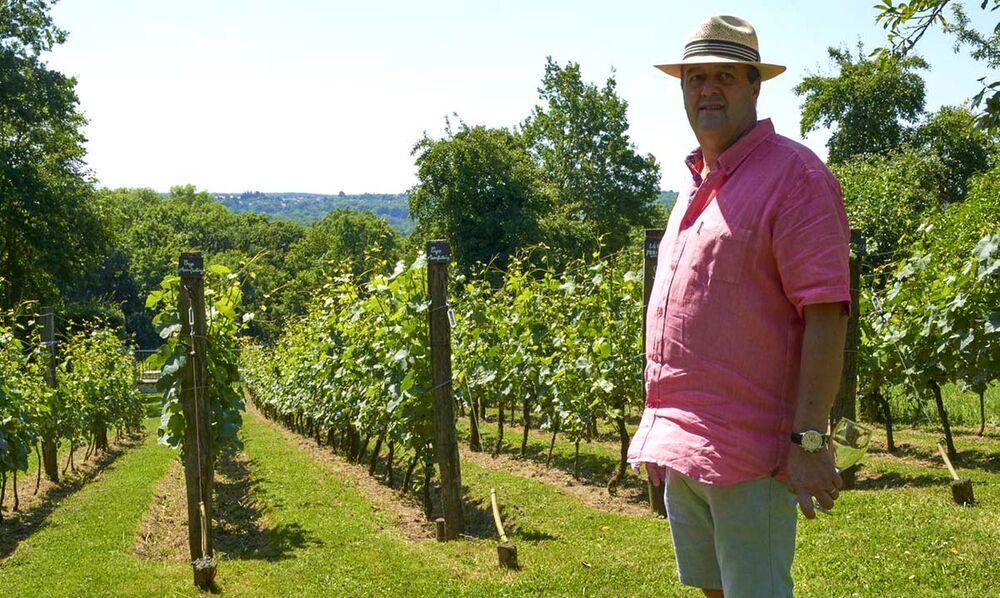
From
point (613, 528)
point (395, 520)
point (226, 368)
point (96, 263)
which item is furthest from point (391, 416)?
point (96, 263)

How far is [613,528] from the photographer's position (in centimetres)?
750

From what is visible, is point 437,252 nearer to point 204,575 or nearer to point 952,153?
point 204,575

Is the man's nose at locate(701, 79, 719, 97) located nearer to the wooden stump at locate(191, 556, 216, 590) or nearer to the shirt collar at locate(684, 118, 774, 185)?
the shirt collar at locate(684, 118, 774, 185)

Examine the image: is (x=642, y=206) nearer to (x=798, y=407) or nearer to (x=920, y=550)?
(x=920, y=550)

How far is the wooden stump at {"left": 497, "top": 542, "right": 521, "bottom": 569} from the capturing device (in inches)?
238

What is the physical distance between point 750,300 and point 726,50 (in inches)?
24.7

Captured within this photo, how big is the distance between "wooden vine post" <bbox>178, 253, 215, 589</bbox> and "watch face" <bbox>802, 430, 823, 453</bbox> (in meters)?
5.64

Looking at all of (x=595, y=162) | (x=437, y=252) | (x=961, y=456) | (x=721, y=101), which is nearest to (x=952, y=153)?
(x=595, y=162)

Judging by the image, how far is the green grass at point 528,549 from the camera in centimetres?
526

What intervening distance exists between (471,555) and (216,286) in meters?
3.61

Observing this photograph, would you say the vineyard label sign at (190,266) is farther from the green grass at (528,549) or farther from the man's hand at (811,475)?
the man's hand at (811,475)

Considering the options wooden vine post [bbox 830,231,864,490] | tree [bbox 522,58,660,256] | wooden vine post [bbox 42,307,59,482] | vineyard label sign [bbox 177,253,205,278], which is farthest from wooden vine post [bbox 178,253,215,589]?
tree [bbox 522,58,660,256]

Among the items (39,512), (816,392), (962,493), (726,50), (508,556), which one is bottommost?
(39,512)

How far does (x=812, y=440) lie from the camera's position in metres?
2.29
